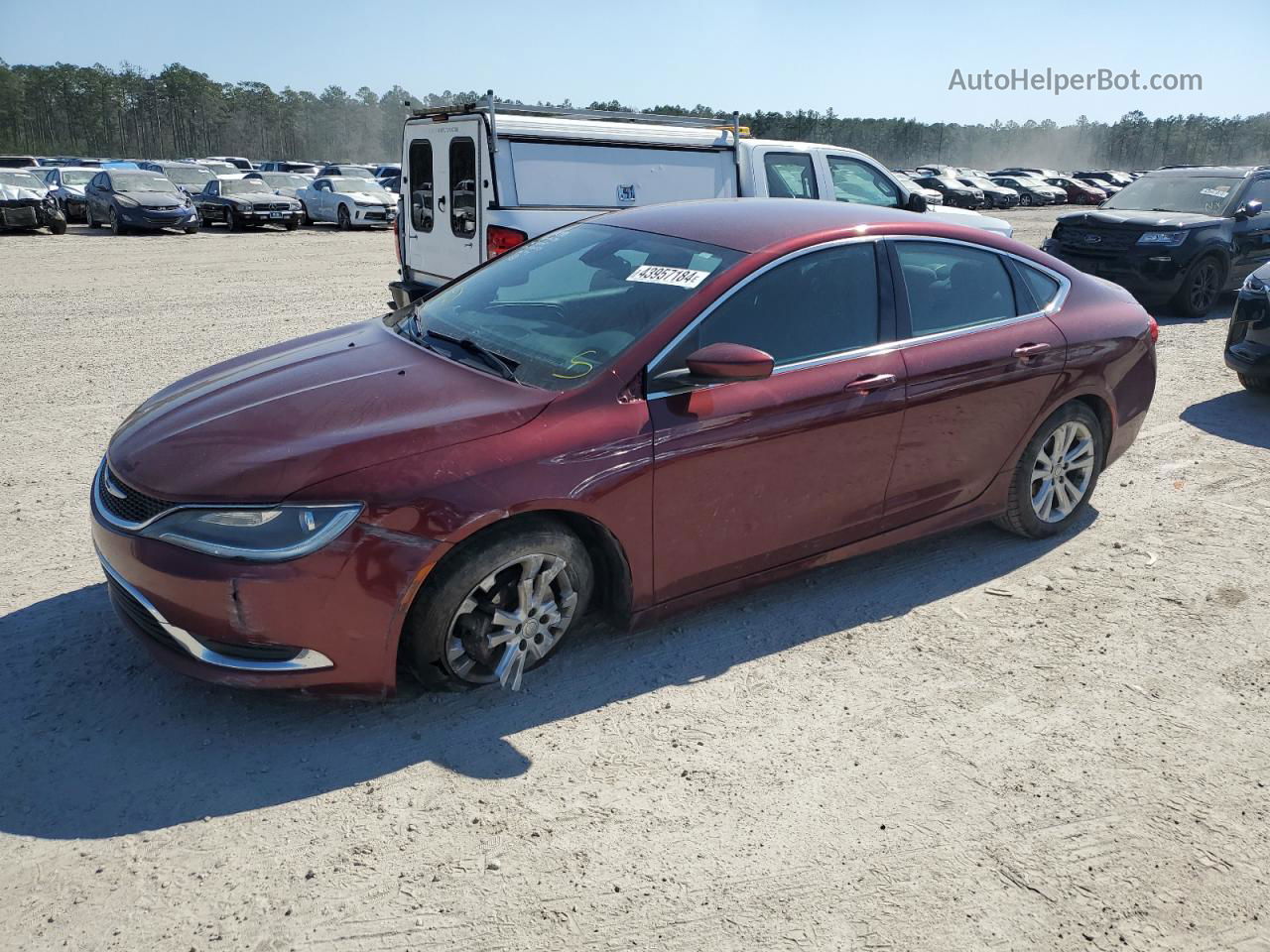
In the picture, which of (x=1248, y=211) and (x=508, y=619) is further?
(x=1248, y=211)

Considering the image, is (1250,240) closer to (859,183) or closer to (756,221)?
(859,183)

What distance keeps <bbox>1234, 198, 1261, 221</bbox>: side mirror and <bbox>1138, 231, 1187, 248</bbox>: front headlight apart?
914 millimetres

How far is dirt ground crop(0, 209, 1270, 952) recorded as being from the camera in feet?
8.23

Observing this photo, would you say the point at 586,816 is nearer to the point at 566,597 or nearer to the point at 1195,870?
the point at 566,597

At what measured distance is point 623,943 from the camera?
2.42m

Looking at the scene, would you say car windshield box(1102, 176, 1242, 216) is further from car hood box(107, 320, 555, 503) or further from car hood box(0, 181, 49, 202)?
car hood box(0, 181, 49, 202)

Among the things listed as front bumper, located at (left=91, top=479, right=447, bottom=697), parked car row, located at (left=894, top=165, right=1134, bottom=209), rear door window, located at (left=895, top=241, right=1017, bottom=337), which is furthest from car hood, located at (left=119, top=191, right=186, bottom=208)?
parked car row, located at (left=894, top=165, right=1134, bottom=209)

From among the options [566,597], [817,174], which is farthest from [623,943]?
[817,174]

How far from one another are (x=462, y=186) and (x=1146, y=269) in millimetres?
7910

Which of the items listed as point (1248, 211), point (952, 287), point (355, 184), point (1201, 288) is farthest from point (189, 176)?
point (952, 287)

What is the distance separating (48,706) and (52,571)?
118cm

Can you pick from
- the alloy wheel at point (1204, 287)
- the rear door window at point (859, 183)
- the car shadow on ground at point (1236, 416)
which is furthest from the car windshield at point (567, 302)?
the alloy wheel at point (1204, 287)

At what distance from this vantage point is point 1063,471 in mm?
4848

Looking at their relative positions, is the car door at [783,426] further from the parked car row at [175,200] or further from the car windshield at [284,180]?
the car windshield at [284,180]
